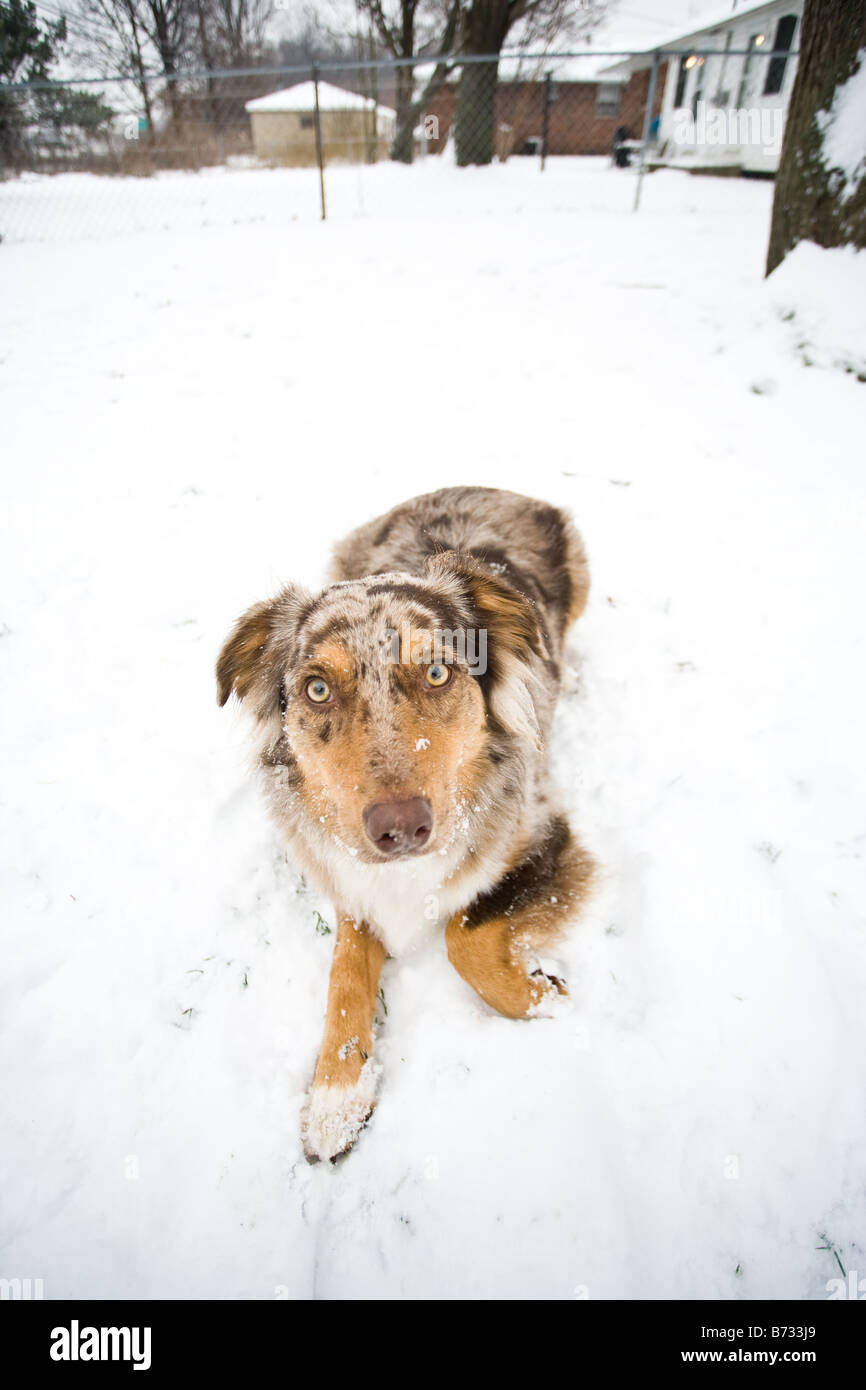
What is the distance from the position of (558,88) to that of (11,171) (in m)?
30.1

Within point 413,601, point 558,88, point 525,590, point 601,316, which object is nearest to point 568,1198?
point 413,601

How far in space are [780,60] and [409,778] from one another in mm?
28549

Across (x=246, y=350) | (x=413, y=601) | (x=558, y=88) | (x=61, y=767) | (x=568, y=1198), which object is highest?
(x=558, y=88)

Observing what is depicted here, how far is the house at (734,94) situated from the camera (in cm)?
1831

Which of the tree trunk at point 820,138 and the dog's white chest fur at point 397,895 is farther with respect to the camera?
the tree trunk at point 820,138

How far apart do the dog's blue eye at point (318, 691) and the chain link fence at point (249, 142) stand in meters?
9.80

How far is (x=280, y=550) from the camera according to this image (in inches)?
185

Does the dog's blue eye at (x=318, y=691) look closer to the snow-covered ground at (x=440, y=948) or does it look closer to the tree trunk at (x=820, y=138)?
the snow-covered ground at (x=440, y=948)

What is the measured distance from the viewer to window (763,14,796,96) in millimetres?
18750

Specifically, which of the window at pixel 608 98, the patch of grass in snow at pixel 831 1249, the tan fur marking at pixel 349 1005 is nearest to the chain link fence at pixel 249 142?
the window at pixel 608 98

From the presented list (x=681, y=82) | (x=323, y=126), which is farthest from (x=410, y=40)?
(x=681, y=82)

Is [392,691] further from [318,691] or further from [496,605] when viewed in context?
[496,605]

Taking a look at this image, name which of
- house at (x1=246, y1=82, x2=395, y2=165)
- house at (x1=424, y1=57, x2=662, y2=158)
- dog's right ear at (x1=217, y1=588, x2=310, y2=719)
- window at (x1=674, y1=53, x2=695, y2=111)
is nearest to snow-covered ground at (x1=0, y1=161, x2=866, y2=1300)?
dog's right ear at (x1=217, y1=588, x2=310, y2=719)
